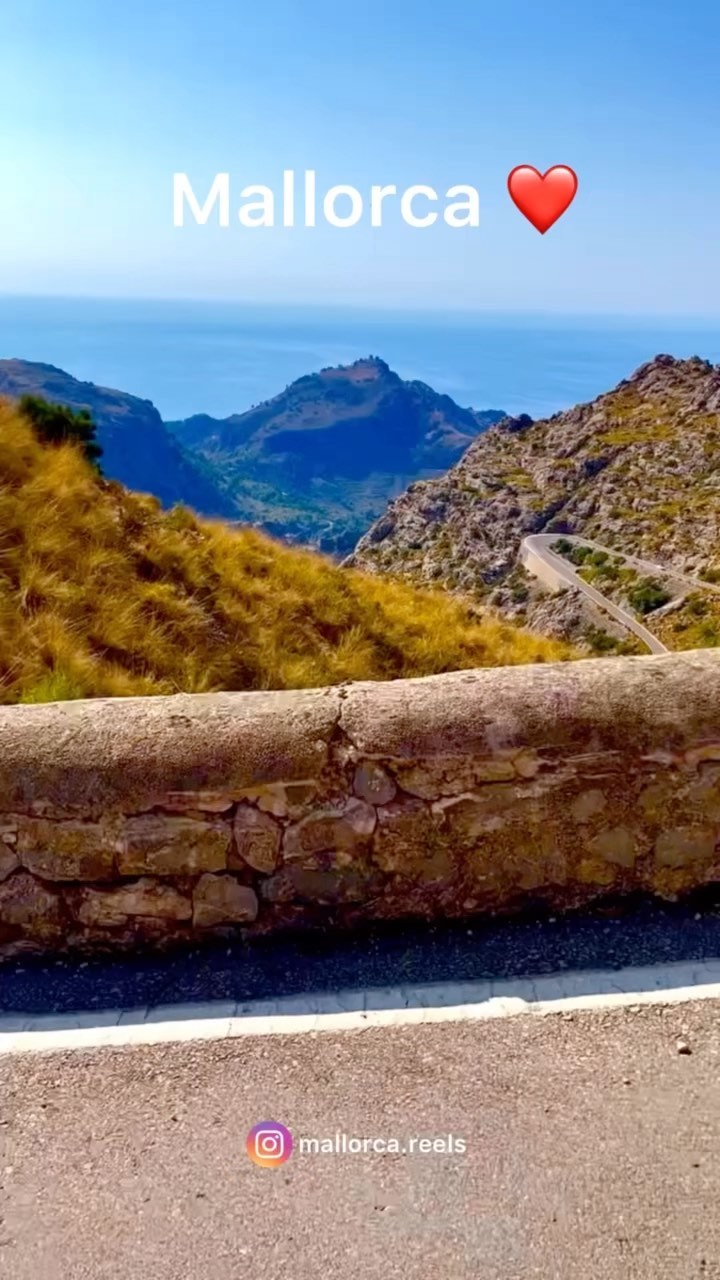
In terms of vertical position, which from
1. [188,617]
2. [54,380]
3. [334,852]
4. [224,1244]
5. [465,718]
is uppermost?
[465,718]

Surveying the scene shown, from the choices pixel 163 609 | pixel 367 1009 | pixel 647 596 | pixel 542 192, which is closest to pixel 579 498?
pixel 647 596

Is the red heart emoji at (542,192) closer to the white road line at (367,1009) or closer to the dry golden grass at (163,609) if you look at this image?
the dry golden grass at (163,609)

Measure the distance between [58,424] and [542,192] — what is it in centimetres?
657

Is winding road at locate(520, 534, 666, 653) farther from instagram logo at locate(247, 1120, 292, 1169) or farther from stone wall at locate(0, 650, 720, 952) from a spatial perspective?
instagram logo at locate(247, 1120, 292, 1169)

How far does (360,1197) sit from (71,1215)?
0.68m

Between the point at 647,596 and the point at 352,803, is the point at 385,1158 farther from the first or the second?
the point at 647,596

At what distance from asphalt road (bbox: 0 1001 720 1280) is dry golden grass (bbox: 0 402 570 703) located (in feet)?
8.35

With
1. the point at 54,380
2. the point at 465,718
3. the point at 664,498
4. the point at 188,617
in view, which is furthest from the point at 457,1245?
the point at 54,380

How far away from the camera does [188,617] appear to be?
786cm

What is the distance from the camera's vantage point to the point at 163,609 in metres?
7.80

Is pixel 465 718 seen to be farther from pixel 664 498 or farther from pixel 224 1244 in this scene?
pixel 664 498

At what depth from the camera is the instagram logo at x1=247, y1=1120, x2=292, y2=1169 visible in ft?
7.66

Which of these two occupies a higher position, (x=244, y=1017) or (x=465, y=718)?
(x=465, y=718)

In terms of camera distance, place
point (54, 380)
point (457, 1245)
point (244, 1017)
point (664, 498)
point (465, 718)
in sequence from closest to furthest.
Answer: point (457, 1245) < point (244, 1017) < point (465, 718) < point (664, 498) < point (54, 380)
